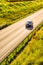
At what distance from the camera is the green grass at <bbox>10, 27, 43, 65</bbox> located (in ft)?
85.8

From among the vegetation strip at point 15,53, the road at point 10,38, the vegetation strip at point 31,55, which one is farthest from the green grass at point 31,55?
the road at point 10,38

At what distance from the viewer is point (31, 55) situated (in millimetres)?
28469

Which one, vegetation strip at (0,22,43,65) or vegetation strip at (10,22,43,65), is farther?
vegetation strip at (10,22,43,65)

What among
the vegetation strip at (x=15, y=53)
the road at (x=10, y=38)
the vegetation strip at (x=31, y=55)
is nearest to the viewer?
the vegetation strip at (x=15, y=53)

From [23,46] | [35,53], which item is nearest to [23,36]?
[23,46]

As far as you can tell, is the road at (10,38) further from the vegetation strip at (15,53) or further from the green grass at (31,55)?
the green grass at (31,55)

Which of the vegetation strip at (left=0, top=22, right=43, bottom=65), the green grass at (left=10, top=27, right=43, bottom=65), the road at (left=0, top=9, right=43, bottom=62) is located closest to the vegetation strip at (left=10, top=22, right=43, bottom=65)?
the green grass at (left=10, top=27, right=43, bottom=65)

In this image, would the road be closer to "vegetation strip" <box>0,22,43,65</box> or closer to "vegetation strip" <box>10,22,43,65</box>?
"vegetation strip" <box>0,22,43,65</box>

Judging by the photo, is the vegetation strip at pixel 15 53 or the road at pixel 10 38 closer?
the vegetation strip at pixel 15 53

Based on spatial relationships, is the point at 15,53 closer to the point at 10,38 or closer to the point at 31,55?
the point at 31,55

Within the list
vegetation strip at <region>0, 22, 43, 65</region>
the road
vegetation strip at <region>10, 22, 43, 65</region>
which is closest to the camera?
vegetation strip at <region>0, 22, 43, 65</region>

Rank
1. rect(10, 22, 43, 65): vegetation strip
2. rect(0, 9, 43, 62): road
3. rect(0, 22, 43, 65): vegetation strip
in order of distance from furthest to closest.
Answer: rect(0, 9, 43, 62): road < rect(10, 22, 43, 65): vegetation strip < rect(0, 22, 43, 65): vegetation strip

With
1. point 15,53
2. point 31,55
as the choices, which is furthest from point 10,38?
point 31,55

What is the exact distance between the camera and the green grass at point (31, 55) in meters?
26.1
